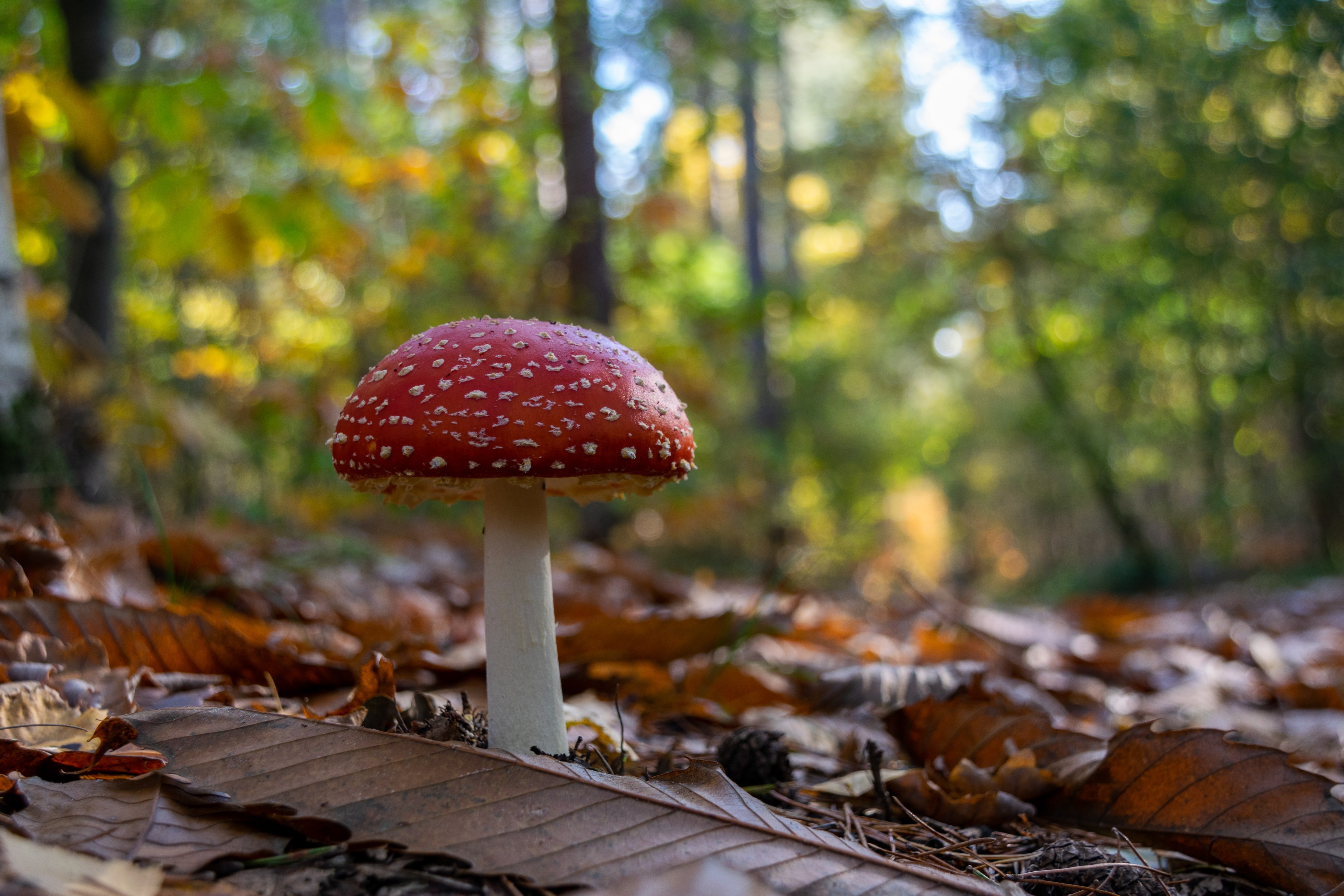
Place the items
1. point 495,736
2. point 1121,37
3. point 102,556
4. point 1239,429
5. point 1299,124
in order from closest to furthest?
point 495,736 < point 102,556 < point 1299,124 < point 1121,37 < point 1239,429

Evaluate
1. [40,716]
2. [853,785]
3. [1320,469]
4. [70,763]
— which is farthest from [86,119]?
[1320,469]

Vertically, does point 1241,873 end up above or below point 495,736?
below

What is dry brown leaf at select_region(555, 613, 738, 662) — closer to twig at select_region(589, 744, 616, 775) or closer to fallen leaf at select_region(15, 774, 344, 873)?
twig at select_region(589, 744, 616, 775)

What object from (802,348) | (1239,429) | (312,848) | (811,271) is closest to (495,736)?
(312,848)

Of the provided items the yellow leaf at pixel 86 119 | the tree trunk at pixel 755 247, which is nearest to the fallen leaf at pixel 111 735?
the yellow leaf at pixel 86 119

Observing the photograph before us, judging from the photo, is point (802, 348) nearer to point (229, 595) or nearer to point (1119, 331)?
point (1119, 331)

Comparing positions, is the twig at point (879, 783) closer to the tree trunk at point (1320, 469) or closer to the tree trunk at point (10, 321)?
the tree trunk at point (10, 321)

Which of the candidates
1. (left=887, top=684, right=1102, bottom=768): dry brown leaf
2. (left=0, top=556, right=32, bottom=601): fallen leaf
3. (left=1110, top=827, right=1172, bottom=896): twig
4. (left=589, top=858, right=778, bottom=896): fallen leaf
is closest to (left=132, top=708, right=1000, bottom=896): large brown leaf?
(left=589, top=858, right=778, bottom=896): fallen leaf
